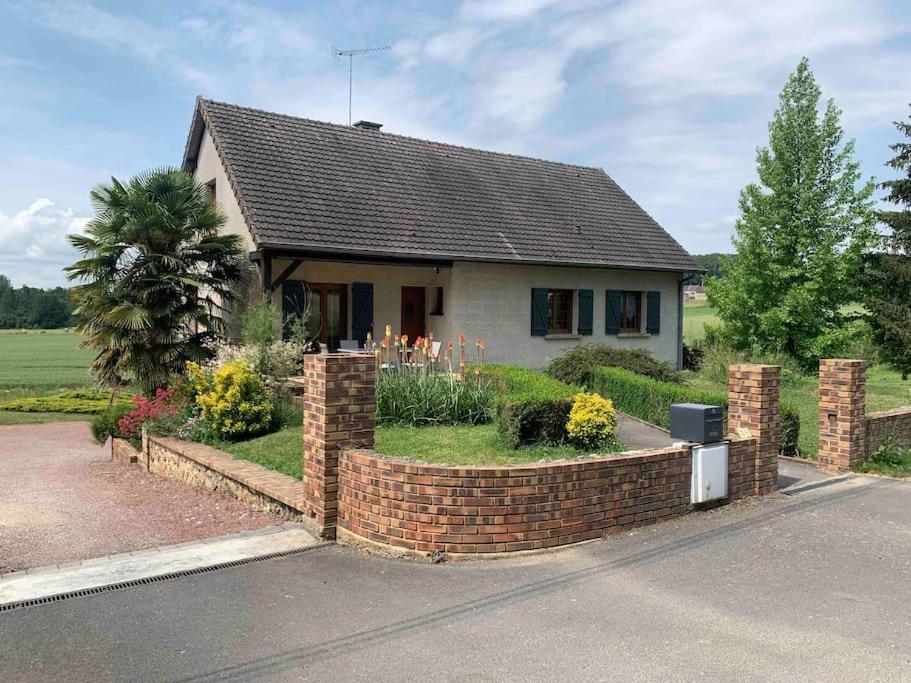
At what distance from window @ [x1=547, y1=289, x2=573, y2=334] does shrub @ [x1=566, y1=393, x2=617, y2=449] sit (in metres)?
11.0

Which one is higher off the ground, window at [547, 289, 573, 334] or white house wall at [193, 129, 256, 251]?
white house wall at [193, 129, 256, 251]

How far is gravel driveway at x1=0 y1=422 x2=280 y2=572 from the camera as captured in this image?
700 cm

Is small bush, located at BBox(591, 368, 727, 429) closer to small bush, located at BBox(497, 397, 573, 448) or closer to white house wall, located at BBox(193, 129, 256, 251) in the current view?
small bush, located at BBox(497, 397, 573, 448)

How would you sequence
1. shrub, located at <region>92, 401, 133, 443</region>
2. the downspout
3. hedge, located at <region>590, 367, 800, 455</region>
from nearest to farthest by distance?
1. hedge, located at <region>590, 367, 800, 455</region>
2. shrub, located at <region>92, 401, 133, 443</region>
3. the downspout

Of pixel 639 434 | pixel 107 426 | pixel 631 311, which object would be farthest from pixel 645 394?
pixel 631 311

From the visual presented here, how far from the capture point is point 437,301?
59.8 feet

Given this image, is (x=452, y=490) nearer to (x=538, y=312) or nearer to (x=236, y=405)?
(x=236, y=405)

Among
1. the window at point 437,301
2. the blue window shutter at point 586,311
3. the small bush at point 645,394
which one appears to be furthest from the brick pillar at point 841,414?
the window at point 437,301

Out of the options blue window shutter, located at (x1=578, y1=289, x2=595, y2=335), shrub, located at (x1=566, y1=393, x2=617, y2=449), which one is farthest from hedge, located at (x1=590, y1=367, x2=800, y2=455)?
blue window shutter, located at (x1=578, y1=289, x2=595, y2=335)

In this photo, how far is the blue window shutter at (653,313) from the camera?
20906 millimetres

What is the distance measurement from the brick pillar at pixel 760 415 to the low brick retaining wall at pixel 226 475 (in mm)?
4933

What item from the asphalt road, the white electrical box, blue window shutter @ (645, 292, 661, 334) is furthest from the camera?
blue window shutter @ (645, 292, 661, 334)

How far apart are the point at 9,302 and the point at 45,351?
33.0 meters

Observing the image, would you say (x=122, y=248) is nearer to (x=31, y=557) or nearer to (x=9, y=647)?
(x=31, y=557)
